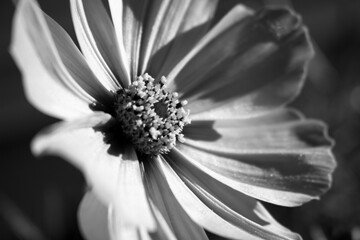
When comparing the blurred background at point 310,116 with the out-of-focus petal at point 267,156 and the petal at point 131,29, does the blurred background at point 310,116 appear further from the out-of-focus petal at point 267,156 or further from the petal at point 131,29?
the petal at point 131,29

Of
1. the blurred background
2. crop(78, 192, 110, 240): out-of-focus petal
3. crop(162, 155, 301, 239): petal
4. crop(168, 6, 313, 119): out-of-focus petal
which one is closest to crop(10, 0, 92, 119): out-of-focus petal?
crop(78, 192, 110, 240): out-of-focus petal

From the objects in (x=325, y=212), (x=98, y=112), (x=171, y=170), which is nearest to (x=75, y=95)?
(x=98, y=112)

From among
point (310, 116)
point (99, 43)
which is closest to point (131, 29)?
point (99, 43)

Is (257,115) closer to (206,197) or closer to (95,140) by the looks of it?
A: (206,197)

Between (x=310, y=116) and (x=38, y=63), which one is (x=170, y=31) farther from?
(x=310, y=116)

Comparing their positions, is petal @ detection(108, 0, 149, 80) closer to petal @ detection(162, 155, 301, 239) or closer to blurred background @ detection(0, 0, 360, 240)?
petal @ detection(162, 155, 301, 239)

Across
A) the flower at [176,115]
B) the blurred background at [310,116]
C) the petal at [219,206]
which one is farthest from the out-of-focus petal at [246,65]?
the blurred background at [310,116]
